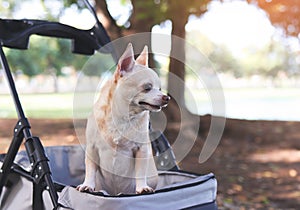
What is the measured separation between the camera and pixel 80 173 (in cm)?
183

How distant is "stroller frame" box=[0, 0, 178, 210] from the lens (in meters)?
1.25

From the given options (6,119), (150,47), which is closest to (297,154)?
(150,47)

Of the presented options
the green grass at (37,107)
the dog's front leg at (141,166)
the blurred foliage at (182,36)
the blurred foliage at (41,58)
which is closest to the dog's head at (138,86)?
the dog's front leg at (141,166)

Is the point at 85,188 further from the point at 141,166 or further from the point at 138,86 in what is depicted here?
the point at 138,86

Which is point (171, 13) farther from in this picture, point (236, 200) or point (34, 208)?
point (34, 208)

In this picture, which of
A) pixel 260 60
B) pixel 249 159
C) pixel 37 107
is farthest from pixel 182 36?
pixel 37 107

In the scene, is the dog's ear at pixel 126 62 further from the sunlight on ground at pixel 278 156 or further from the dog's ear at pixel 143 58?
the sunlight on ground at pixel 278 156

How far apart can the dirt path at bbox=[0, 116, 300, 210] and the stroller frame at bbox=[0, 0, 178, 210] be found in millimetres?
1200

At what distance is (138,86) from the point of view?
1.14 meters

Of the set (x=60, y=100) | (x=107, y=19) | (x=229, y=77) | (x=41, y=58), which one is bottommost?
(x=60, y=100)

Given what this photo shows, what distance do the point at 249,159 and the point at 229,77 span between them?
79 centimetres

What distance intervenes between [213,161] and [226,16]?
3.84 feet

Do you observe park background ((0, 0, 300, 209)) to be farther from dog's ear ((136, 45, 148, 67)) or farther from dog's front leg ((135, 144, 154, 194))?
dog's front leg ((135, 144, 154, 194))

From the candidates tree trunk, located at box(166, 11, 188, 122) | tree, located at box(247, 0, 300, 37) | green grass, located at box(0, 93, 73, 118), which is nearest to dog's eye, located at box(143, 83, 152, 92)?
tree trunk, located at box(166, 11, 188, 122)
